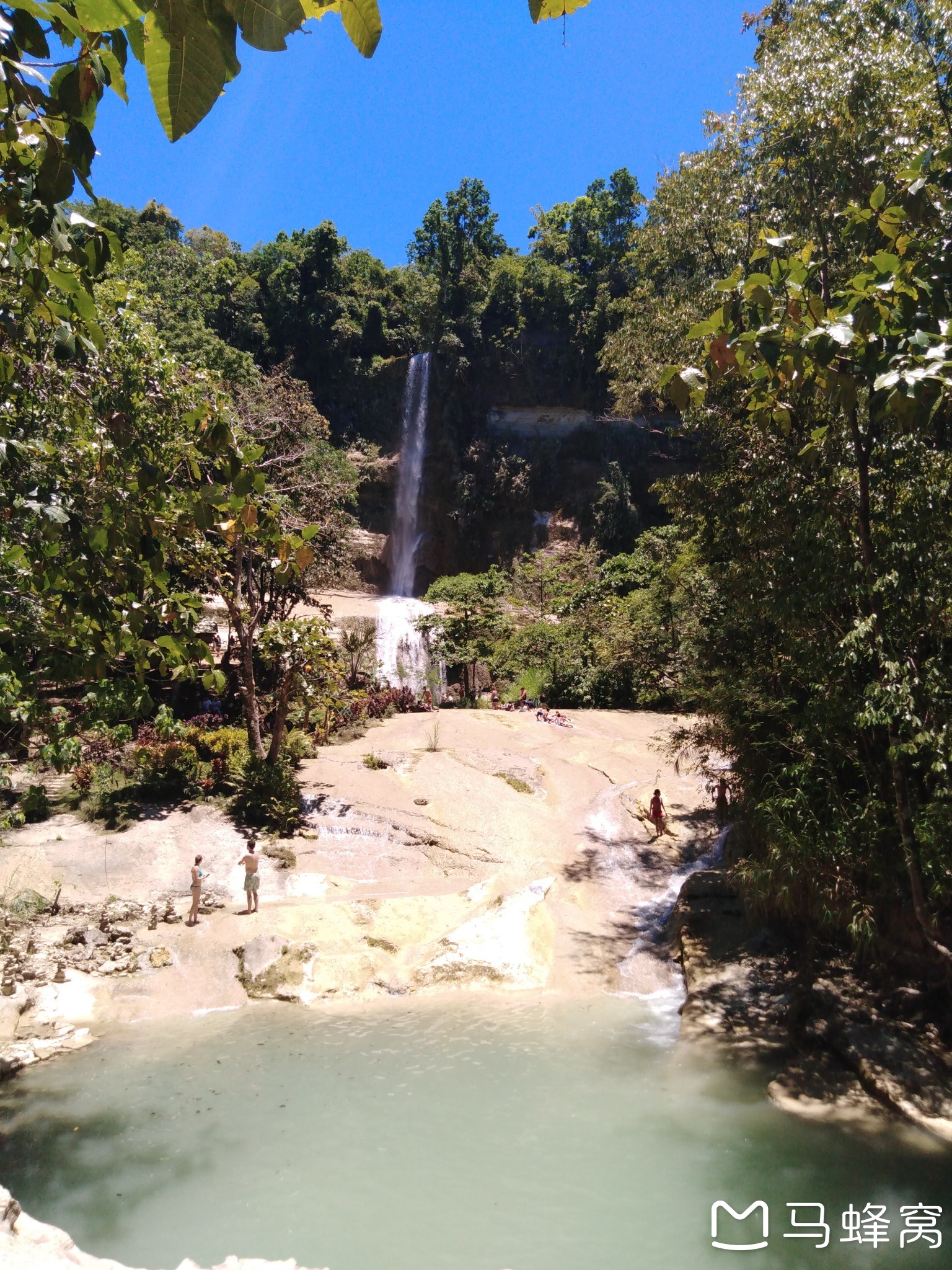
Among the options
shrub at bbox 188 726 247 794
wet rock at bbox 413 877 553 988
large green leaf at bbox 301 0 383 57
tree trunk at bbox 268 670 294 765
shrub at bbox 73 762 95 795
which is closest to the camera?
large green leaf at bbox 301 0 383 57

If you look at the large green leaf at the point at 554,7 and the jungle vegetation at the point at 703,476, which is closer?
the large green leaf at the point at 554,7

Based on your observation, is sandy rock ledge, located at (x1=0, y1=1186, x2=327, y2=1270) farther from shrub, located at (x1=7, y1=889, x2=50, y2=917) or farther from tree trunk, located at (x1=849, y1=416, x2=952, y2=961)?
shrub, located at (x1=7, y1=889, x2=50, y2=917)

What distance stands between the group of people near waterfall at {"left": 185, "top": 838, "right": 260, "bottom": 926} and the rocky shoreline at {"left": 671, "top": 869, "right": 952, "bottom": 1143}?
5.46 m

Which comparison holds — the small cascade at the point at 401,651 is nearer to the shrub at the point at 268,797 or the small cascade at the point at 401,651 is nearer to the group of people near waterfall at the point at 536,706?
the group of people near waterfall at the point at 536,706

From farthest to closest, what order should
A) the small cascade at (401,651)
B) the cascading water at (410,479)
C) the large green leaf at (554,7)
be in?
the cascading water at (410,479) → the small cascade at (401,651) → the large green leaf at (554,7)

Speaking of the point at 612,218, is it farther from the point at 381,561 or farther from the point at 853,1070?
the point at 853,1070

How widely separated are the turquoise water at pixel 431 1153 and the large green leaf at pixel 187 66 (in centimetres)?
614

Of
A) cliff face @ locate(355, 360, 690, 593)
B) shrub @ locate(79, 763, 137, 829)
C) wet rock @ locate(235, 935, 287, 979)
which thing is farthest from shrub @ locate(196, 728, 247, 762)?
cliff face @ locate(355, 360, 690, 593)

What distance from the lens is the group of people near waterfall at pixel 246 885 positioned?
1069cm

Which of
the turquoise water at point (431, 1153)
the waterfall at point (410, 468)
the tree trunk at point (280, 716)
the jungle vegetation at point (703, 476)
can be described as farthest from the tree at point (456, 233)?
the turquoise water at point (431, 1153)

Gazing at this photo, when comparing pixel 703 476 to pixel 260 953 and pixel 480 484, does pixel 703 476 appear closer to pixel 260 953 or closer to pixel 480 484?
pixel 260 953

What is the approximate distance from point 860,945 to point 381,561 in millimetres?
29005

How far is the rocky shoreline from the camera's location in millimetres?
6758

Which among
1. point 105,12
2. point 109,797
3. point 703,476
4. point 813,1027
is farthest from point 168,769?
point 105,12
